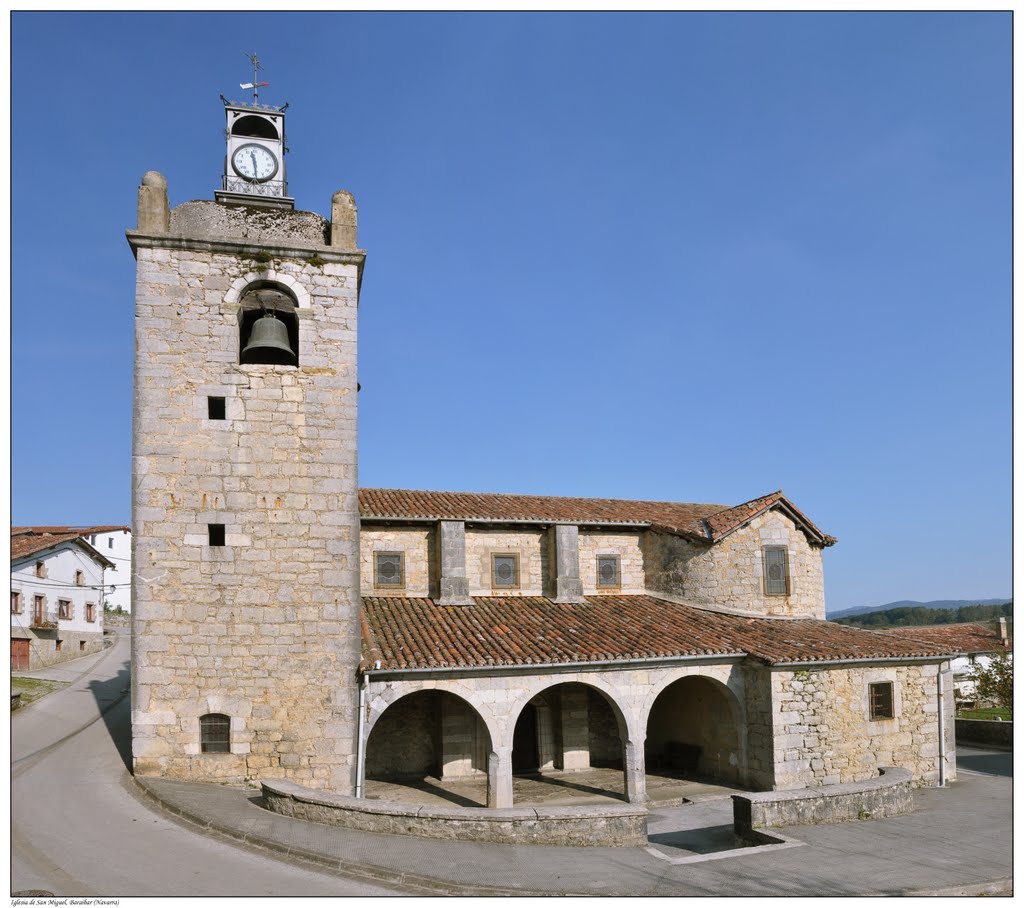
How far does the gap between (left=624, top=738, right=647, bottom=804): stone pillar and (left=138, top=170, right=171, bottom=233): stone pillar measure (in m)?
13.8

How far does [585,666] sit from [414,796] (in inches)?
184

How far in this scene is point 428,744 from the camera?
1838 centimetres

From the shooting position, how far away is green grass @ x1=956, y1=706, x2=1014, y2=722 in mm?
29625

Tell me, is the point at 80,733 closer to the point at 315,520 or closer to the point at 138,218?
the point at 315,520

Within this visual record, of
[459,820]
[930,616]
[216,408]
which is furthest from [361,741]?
[930,616]

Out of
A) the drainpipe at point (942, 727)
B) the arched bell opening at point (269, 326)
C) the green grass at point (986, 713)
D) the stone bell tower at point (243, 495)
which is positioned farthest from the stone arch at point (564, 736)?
the green grass at point (986, 713)

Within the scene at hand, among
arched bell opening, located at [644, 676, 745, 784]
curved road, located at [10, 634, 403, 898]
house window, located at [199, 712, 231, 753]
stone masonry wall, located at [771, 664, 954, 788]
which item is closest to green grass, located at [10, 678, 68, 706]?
curved road, located at [10, 634, 403, 898]

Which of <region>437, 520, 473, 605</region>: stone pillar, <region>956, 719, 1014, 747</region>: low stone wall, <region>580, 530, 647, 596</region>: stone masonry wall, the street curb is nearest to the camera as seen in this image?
the street curb

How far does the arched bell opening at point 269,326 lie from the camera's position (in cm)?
1362

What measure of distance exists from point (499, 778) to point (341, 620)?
14.8 ft

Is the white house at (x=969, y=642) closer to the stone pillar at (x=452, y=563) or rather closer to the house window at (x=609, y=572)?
Result: the house window at (x=609, y=572)

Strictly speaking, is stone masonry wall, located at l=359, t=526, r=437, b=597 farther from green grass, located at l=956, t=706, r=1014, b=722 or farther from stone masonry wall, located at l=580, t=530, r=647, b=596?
green grass, located at l=956, t=706, r=1014, b=722

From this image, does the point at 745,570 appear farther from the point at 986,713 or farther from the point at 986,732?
the point at 986,713

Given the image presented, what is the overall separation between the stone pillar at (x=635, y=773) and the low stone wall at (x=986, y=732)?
13966mm
